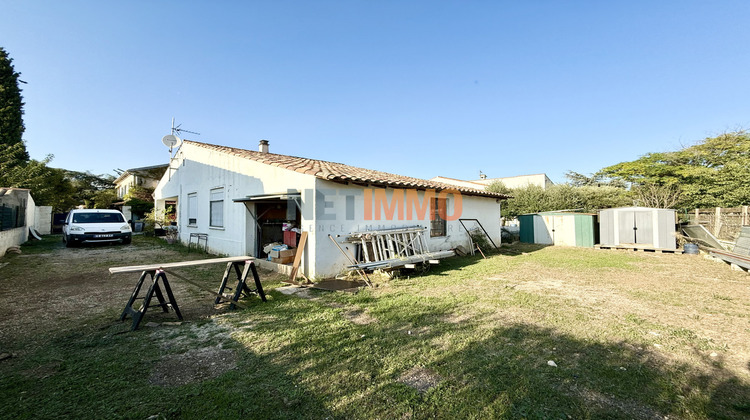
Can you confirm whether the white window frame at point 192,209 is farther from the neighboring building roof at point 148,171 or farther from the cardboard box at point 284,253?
the neighboring building roof at point 148,171

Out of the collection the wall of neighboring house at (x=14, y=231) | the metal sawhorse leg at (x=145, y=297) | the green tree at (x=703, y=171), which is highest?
the green tree at (x=703, y=171)

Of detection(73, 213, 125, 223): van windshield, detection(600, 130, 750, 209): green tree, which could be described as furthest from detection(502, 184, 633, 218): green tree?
detection(73, 213, 125, 223): van windshield

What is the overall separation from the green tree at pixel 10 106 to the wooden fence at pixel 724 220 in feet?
123

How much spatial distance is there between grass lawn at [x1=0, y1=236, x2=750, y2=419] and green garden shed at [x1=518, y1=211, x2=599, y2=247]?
28.4ft

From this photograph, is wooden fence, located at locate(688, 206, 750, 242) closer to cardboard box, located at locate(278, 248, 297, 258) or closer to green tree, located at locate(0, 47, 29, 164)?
cardboard box, located at locate(278, 248, 297, 258)

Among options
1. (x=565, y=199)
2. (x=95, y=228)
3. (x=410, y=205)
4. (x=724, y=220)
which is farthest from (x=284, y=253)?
(x=565, y=199)

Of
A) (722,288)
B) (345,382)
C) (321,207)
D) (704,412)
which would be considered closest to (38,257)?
(321,207)

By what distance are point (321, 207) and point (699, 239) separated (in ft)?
48.0

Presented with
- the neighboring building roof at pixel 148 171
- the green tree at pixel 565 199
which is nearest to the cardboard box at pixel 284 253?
the green tree at pixel 565 199

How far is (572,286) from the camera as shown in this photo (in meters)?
6.33

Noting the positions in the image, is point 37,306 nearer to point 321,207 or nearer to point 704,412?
point 321,207

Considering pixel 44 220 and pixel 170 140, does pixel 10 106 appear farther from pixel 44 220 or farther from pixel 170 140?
pixel 170 140

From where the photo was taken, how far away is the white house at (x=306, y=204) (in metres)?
6.97

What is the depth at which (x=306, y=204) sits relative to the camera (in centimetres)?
697
